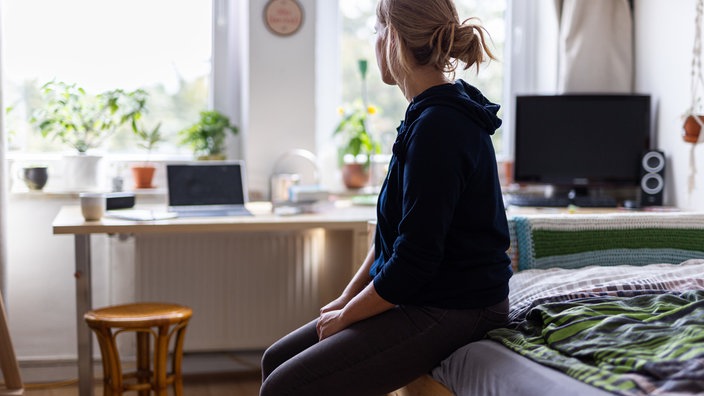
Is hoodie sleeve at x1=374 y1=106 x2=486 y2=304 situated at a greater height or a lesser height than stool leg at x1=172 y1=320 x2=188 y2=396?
greater

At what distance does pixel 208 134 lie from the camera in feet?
11.8

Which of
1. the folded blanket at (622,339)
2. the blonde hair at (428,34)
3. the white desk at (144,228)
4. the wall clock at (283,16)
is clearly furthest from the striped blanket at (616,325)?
the wall clock at (283,16)

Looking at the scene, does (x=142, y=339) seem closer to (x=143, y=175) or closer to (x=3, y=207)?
(x=3, y=207)

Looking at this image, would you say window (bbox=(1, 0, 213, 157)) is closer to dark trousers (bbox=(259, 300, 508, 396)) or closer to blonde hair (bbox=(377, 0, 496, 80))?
blonde hair (bbox=(377, 0, 496, 80))

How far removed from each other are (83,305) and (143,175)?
2.60 ft

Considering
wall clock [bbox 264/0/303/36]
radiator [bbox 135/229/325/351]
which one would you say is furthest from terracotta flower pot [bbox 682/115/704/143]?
wall clock [bbox 264/0/303/36]

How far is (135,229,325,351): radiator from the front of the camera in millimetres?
3441

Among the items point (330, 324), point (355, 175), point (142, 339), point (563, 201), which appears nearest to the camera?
point (330, 324)

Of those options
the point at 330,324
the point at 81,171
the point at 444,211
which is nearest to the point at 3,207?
the point at 81,171

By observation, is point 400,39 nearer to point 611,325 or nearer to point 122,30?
point 611,325

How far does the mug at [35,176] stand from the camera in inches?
134

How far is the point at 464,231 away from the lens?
1785 millimetres

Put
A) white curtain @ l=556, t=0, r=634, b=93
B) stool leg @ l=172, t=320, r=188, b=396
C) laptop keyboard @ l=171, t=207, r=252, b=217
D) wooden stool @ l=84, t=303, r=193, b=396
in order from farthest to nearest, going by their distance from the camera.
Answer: white curtain @ l=556, t=0, r=634, b=93
laptop keyboard @ l=171, t=207, r=252, b=217
stool leg @ l=172, t=320, r=188, b=396
wooden stool @ l=84, t=303, r=193, b=396

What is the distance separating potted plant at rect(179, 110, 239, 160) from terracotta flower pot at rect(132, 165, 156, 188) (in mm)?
183
